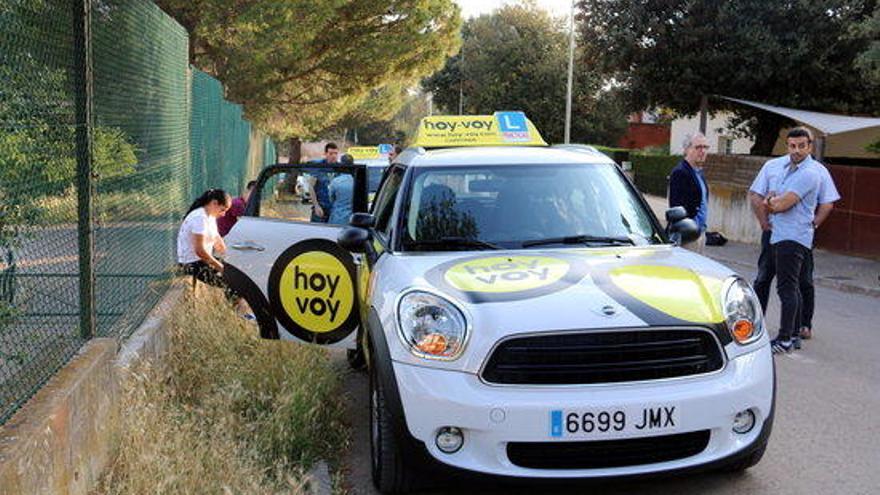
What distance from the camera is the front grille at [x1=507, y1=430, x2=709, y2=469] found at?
12.5 feet

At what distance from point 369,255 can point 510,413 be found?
194 centimetres

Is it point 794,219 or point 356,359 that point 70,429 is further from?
point 794,219

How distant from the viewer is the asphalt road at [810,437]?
4426mm

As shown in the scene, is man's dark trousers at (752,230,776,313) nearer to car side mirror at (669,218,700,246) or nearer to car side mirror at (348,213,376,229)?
car side mirror at (669,218,700,246)

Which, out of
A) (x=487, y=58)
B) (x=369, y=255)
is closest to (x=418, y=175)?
(x=369, y=255)

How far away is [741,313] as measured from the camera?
13.8 feet

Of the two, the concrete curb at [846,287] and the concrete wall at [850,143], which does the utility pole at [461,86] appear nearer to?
the concrete wall at [850,143]

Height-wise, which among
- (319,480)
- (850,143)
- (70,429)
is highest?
(850,143)

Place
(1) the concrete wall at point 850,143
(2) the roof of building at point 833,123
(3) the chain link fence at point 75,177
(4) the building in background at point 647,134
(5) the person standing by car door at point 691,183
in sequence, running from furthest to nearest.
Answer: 1. (4) the building in background at point 647,134
2. (1) the concrete wall at point 850,143
3. (2) the roof of building at point 833,123
4. (5) the person standing by car door at point 691,183
5. (3) the chain link fence at point 75,177

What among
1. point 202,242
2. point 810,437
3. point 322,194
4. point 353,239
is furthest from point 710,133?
point 353,239

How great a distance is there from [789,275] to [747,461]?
339 cm

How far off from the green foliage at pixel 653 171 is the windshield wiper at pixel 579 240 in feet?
102

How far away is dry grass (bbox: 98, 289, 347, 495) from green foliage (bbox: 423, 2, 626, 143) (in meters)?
39.2

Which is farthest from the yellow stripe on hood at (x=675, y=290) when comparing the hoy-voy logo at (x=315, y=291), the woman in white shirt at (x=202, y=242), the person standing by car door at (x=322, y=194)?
the person standing by car door at (x=322, y=194)
